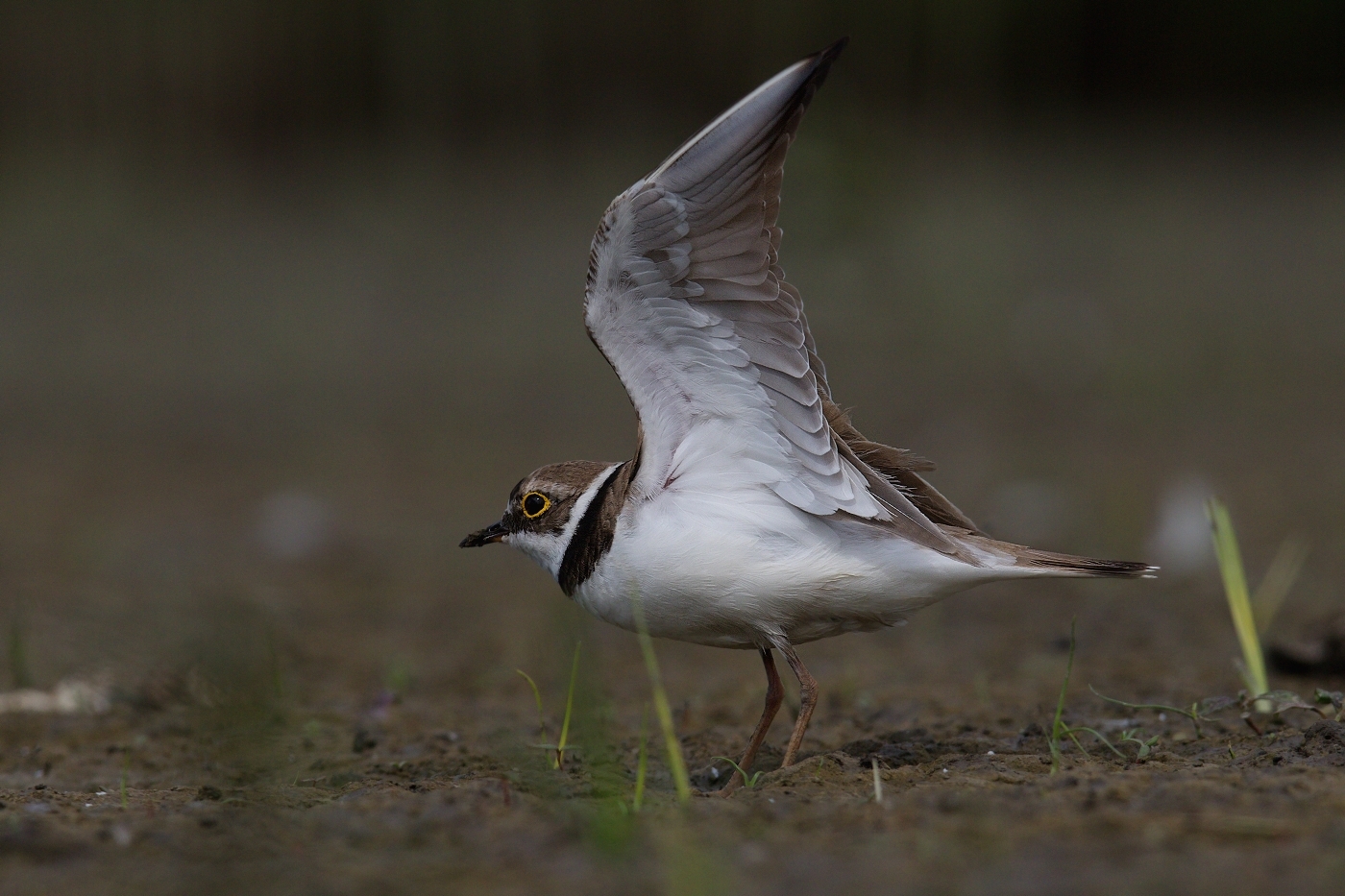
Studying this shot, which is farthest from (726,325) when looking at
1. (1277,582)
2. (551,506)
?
(1277,582)

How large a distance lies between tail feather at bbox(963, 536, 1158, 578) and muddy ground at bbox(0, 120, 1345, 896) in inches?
20.2

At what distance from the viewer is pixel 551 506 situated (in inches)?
187

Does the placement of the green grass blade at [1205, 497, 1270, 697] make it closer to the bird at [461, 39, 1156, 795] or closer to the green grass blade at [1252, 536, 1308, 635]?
the bird at [461, 39, 1156, 795]

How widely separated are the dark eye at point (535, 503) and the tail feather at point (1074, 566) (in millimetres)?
1433

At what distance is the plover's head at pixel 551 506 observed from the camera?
470 centimetres

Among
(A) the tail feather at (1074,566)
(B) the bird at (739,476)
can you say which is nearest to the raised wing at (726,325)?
(B) the bird at (739,476)

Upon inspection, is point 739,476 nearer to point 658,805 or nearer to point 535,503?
point 535,503

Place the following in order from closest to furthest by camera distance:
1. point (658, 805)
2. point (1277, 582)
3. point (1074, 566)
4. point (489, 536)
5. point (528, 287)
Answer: point (658, 805)
point (1074, 566)
point (489, 536)
point (1277, 582)
point (528, 287)

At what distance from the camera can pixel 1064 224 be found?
17266mm

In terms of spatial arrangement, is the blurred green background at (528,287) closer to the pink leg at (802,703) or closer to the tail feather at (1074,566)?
the pink leg at (802,703)

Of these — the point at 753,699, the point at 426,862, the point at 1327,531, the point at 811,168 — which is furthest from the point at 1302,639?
the point at 811,168

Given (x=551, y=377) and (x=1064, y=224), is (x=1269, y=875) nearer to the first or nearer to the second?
(x=551, y=377)

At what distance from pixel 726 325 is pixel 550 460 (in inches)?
248

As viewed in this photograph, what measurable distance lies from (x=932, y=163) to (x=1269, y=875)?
1665cm
